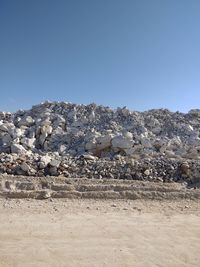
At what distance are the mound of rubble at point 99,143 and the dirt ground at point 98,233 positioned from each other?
4.94 feet

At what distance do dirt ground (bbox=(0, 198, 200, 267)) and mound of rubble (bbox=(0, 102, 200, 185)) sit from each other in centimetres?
150

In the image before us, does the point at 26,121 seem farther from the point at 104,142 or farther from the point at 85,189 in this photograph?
the point at 85,189

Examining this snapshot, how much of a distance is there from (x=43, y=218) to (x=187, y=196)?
3531 mm

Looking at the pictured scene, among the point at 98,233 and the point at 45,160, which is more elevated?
the point at 45,160

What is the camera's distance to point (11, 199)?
25.5ft

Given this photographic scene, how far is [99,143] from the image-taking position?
11680mm

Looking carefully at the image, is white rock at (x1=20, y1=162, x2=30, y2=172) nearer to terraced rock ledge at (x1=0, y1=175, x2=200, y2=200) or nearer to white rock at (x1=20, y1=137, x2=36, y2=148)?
terraced rock ledge at (x1=0, y1=175, x2=200, y2=200)

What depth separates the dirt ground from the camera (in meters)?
5.11

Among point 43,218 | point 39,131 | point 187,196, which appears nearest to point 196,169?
point 187,196

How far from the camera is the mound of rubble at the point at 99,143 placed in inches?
371

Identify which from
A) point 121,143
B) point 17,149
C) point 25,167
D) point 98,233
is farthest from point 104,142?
point 98,233

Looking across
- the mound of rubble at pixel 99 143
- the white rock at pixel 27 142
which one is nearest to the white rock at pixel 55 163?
the mound of rubble at pixel 99 143

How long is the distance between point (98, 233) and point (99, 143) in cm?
574

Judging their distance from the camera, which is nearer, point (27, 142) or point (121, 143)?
point (121, 143)
